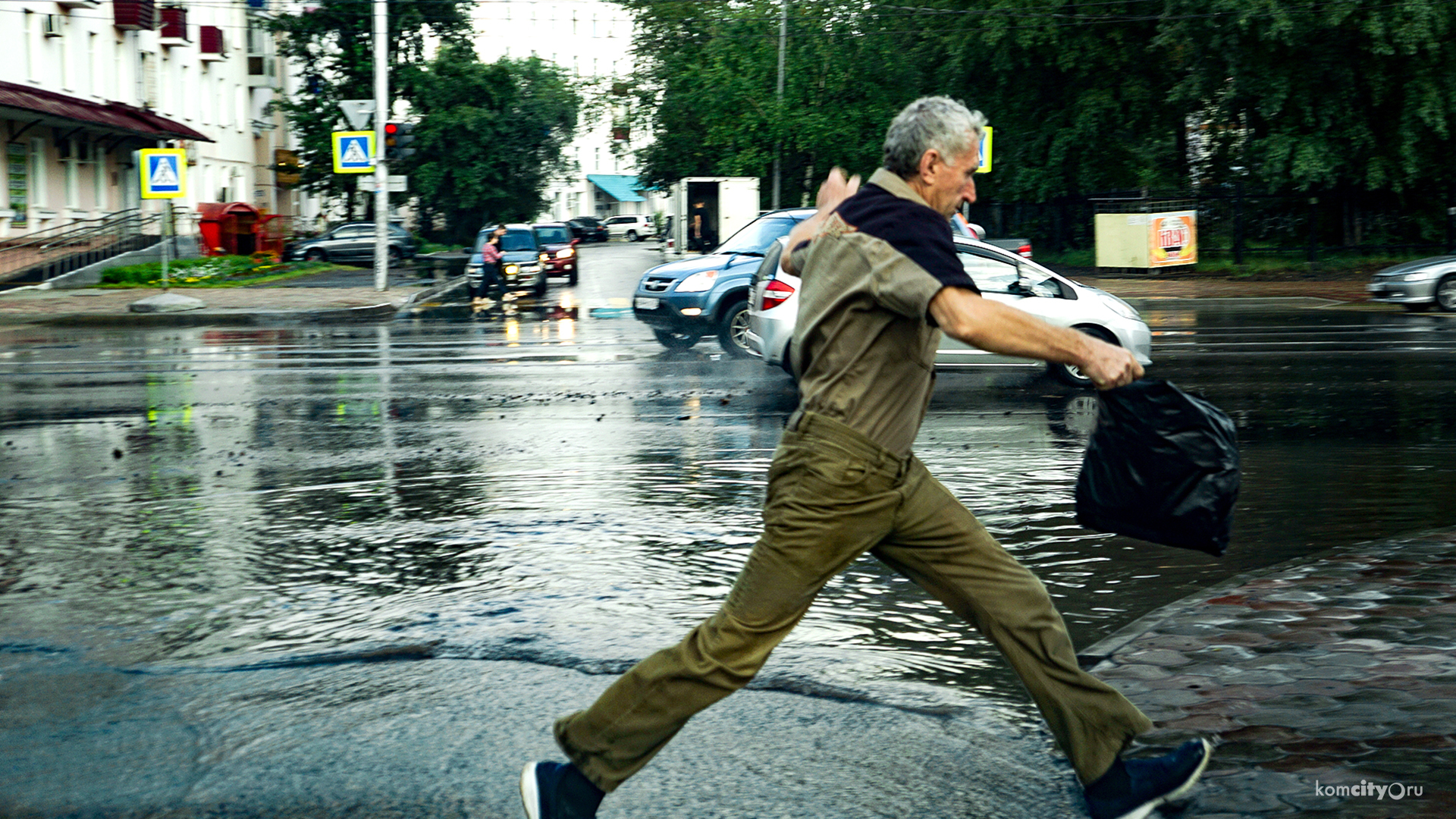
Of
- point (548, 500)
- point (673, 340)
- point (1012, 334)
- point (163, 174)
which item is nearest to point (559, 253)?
point (163, 174)

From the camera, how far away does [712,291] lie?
17.1 metres

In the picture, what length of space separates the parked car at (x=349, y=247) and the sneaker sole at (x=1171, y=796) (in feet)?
144

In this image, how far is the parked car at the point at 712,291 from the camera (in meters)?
17.1

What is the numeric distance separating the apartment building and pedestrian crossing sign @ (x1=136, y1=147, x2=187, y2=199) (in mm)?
6637

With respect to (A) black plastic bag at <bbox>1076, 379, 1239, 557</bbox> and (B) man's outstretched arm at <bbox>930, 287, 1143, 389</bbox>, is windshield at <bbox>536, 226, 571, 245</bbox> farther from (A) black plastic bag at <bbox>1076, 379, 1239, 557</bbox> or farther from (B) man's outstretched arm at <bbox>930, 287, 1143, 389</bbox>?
(B) man's outstretched arm at <bbox>930, 287, 1143, 389</bbox>

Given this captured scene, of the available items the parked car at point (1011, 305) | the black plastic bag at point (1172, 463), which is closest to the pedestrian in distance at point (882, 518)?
the black plastic bag at point (1172, 463)

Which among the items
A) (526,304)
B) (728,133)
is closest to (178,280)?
(526,304)

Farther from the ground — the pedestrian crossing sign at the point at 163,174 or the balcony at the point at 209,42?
the balcony at the point at 209,42

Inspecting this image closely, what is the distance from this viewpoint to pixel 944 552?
364 cm

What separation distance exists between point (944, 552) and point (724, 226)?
35413 mm

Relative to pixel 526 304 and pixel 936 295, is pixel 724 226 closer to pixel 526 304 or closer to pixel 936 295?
pixel 526 304

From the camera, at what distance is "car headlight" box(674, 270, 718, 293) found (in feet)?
56.4

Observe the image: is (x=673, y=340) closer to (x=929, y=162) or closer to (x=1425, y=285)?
(x=1425, y=285)

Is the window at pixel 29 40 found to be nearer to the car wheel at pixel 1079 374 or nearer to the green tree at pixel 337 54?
the green tree at pixel 337 54
